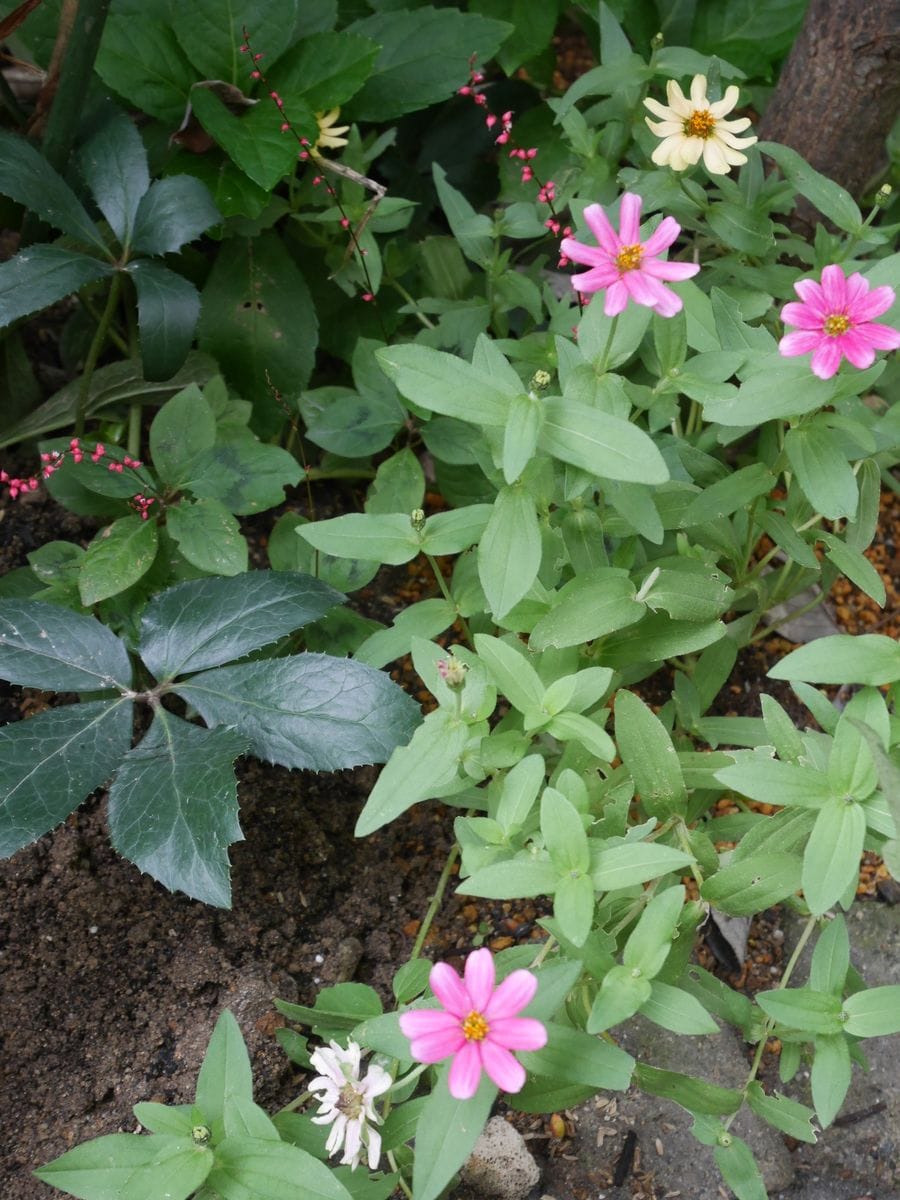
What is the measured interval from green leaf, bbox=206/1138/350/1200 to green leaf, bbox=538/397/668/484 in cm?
67

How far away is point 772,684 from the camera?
1.76 m

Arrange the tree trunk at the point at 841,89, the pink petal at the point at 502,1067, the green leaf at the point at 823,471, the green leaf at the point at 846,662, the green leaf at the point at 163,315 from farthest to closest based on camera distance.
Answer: the tree trunk at the point at 841,89, the green leaf at the point at 163,315, the green leaf at the point at 823,471, the green leaf at the point at 846,662, the pink petal at the point at 502,1067

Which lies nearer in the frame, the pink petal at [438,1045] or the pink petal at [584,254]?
the pink petal at [438,1045]

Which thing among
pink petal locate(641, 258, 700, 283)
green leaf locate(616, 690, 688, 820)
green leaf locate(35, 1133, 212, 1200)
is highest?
pink petal locate(641, 258, 700, 283)

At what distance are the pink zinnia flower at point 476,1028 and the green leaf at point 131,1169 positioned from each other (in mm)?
287

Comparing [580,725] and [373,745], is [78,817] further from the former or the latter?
[580,725]

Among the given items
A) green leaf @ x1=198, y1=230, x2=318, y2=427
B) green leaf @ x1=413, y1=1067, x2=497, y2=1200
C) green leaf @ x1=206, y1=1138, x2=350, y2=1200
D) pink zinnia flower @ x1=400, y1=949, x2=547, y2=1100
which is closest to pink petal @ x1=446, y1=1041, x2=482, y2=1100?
pink zinnia flower @ x1=400, y1=949, x2=547, y2=1100

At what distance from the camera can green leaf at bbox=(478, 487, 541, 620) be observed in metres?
1.13

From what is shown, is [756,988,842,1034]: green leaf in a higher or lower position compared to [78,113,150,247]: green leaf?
lower

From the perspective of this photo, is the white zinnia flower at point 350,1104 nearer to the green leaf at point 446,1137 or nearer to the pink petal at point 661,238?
the green leaf at point 446,1137

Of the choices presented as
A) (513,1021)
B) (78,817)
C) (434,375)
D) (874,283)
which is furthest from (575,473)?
(78,817)

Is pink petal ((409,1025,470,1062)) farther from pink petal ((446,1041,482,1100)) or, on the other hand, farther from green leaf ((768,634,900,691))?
green leaf ((768,634,900,691))

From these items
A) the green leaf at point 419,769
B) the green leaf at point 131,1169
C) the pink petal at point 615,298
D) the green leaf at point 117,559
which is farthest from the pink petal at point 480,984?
the green leaf at point 117,559

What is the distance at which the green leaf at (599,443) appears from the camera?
106 centimetres
